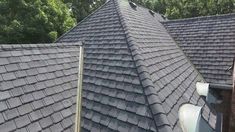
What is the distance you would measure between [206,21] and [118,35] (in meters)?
7.81

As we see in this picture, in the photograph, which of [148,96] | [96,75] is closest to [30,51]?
[96,75]

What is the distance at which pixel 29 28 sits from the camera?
19188mm

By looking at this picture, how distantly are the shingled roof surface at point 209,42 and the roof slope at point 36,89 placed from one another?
6.50m

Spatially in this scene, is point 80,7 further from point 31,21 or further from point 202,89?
point 202,89

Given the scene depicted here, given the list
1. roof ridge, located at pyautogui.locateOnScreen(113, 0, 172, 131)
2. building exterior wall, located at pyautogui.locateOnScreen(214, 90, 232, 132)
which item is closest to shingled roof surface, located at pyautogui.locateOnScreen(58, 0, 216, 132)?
roof ridge, located at pyautogui.locateOnScreen(113, 0, 172, 131)

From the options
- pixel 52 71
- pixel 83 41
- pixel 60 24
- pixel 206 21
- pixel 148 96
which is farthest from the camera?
pixel 60 24

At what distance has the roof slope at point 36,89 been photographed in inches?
209

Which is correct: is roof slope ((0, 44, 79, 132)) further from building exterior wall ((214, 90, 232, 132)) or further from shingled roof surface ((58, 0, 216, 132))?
building exterior wall ((214, 90, 232, 132))

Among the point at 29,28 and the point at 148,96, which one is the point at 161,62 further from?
the point at 29,28

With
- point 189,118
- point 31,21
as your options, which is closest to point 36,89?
point 189,118

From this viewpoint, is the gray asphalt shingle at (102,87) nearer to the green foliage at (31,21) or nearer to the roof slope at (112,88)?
the roof slope at (112,88)

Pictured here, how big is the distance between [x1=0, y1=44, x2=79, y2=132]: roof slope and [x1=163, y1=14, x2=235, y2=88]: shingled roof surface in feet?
21.3

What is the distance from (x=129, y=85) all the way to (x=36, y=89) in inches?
93.7

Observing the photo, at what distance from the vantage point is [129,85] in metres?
6.45
